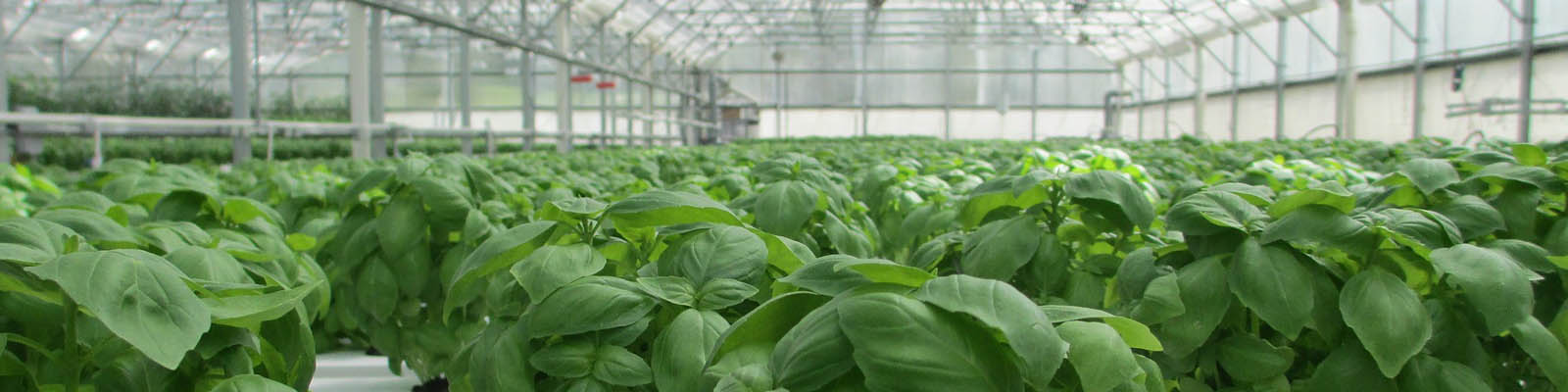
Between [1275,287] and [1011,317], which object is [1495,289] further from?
[1011,317]

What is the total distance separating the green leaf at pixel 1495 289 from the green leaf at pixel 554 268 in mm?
886

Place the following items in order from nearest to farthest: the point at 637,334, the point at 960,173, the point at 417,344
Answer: the point at 637,334 < the point at 417,344 < the point at 960,173

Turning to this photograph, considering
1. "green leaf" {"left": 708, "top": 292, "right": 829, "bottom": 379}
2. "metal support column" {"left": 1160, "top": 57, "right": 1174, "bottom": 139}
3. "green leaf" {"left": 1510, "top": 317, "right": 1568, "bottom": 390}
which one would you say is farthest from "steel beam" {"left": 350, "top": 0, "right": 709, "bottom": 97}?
"metal support column" {"left": 1160, "top": 57, "right": 1174, "bottom": 139}

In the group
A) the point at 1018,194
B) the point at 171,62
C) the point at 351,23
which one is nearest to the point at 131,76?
the point at 171,62

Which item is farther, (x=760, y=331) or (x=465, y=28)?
(x=465, y=28)

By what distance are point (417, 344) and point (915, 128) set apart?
957 inches

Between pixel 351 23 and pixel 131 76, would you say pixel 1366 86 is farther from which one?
pixel 131 76

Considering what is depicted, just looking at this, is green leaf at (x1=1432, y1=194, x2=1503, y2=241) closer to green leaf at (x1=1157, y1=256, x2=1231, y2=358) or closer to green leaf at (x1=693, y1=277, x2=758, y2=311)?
green leaf at (x1=1157, y1=256, x2=1231, y2=358)

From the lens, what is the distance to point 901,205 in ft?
7.58

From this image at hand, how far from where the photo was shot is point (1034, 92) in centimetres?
2575

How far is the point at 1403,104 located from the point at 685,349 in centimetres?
1584

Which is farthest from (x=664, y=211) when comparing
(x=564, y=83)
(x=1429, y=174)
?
(x=564, y=83)

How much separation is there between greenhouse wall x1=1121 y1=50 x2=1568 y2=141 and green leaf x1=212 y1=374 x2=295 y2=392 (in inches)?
342

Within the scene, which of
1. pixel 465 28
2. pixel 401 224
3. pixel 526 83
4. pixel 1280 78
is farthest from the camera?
pixel 1280 78
